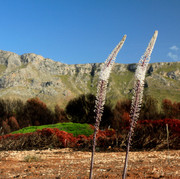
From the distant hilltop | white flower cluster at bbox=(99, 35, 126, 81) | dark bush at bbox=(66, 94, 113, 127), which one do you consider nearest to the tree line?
dark bush at bbox=(66, 94, 113, 127)

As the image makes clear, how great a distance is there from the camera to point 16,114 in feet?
102

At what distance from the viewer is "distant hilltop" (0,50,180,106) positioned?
128125 mm

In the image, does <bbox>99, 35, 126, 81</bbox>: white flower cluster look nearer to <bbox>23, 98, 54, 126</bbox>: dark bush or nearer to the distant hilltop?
<bbox>23, 98, 54, 126</bbox>: dark bush

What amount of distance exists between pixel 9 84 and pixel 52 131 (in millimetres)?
137592

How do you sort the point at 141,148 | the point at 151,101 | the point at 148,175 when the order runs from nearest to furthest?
1. the point at 148,175
2. the point at 141,148
3. the point at 151,101

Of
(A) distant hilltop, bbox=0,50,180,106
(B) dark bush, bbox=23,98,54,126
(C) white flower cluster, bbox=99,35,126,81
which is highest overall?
(A) distant hilltop, bbox=0,50,180,106

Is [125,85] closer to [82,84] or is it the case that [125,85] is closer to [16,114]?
[82,84]

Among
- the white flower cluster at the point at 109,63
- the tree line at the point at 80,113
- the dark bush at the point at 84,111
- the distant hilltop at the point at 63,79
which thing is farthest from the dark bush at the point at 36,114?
the distant hilltop at the point at 63,79

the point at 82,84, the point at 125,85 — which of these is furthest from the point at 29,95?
the point at 125,85

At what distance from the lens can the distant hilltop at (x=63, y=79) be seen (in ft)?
420

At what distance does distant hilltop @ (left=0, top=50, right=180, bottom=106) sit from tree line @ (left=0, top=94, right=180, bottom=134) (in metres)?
80.7

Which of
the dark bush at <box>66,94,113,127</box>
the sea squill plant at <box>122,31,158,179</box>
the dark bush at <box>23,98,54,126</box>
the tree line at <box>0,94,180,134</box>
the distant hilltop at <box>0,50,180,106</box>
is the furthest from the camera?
the distant hilltop at <box>0,50,180,106</box>

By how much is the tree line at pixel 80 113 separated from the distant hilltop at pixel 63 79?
8074cm

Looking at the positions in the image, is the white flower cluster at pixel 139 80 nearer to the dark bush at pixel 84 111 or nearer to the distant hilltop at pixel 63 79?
the dark bush at pixel 84 111
